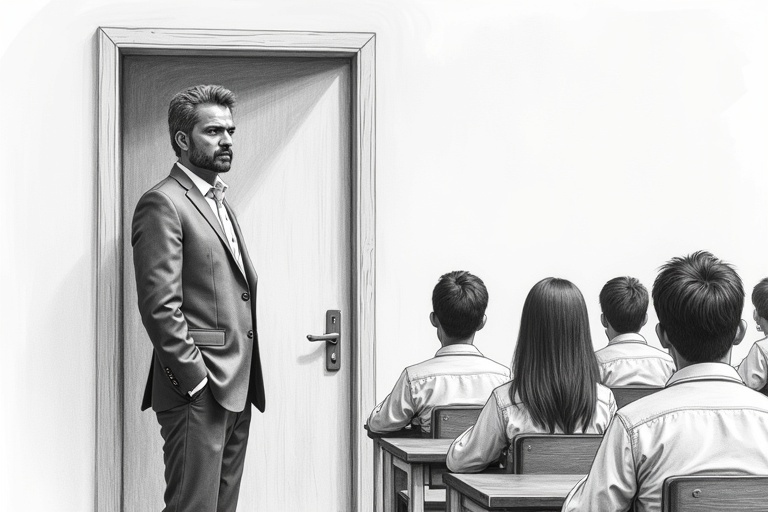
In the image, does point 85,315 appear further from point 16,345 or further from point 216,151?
point 216,151

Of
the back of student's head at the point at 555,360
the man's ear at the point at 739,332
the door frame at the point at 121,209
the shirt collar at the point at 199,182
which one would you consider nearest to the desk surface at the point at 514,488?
the back of student's head at the point at 555,360

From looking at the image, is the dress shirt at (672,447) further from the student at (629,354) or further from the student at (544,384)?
the student at (629,354)

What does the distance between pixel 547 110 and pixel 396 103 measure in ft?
2.34

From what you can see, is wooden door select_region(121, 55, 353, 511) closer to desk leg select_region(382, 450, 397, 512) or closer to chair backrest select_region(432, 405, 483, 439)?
desk leg select_region(382, 450, 397, 512)

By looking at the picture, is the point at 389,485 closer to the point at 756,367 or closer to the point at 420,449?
the point at 420,449

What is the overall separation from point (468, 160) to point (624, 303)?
3.22ft

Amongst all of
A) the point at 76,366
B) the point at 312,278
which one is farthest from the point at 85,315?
the point at 312,278

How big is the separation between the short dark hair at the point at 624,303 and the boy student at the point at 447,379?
831mm

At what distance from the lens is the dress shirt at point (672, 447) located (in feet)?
5.88

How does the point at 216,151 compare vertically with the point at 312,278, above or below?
above

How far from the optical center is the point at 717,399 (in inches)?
71.3

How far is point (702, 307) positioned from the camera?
185cm

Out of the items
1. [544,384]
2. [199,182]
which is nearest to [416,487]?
[544,384]

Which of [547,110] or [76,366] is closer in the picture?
[76,366]
